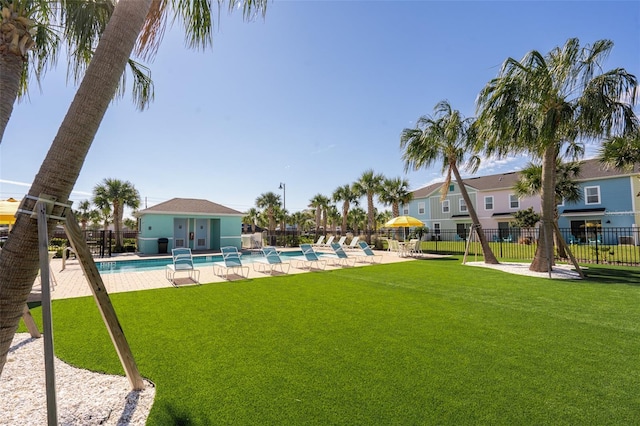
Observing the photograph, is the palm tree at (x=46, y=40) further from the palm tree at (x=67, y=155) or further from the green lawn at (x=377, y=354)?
the green lawn at (x=377, y=354)

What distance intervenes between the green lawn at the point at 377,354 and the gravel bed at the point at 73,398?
7.7 inches

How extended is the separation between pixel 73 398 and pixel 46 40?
5589 mm

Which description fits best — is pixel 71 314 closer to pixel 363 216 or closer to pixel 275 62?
pixel 275 62

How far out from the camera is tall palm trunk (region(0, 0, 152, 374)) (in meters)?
2.00

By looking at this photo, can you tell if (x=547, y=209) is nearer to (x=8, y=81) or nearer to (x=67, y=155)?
(x=67, y=155)

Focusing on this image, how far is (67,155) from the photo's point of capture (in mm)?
2162

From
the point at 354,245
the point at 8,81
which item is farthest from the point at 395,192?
the point at 8,81

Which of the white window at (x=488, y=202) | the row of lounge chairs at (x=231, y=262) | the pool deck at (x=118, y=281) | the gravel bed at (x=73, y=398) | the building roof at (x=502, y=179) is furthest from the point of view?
the white window at (x=488, y=202)

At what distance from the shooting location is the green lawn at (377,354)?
9.22 feet

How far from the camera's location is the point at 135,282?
9875 millimetres

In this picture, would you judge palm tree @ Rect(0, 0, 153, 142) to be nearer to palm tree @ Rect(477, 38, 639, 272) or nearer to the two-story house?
palm tree @ Rect(477, 38, 639, 272)

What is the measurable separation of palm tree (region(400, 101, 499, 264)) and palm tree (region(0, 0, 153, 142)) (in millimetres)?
13519

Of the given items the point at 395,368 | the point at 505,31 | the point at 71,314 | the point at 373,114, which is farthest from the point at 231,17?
the point at 373,114

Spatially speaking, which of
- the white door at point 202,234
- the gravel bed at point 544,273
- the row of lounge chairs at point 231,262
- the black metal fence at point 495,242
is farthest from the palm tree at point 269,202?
the gravel bed at point 544,273
